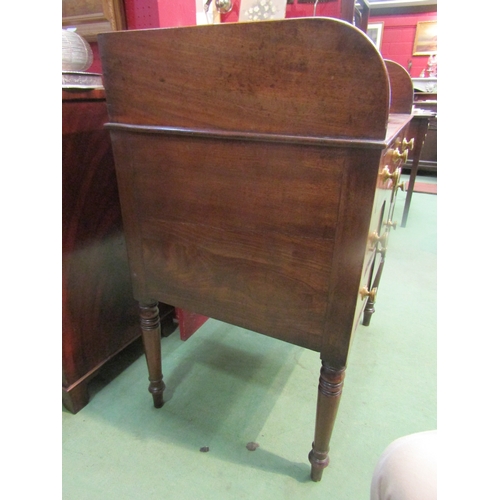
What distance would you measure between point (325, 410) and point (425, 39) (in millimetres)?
5659

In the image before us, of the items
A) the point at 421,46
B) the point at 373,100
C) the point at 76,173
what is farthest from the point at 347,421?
the point at 421,46

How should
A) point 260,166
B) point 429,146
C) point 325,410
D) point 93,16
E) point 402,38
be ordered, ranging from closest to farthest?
point 260,166 → point 325,410 → point 93,16 → point 429,146 → point 402,38

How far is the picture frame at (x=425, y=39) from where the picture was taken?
4.79 m

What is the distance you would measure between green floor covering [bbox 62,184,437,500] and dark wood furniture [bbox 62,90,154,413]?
15 cm

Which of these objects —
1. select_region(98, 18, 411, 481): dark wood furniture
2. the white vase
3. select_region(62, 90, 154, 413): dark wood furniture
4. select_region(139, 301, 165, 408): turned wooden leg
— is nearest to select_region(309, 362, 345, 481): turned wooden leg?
select_region(98, 18, 411, 481): dark wood furniture

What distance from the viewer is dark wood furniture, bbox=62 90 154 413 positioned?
3.02 feet

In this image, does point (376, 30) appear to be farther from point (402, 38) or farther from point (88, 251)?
point (88, 251)

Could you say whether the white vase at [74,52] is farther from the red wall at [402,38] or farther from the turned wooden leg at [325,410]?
the red wall at [402,38]

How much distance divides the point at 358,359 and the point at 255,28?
117 centimetres

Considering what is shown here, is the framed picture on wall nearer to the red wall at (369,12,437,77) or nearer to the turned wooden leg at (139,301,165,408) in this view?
the red wall at (369,12,437,77)

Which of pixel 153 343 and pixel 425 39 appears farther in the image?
pixel 425 39

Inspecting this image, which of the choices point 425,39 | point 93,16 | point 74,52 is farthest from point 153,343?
point 425,39

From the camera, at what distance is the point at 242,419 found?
3.57 ft

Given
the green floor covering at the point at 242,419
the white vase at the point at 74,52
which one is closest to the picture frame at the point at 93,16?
the white vase at the point at 74,52
